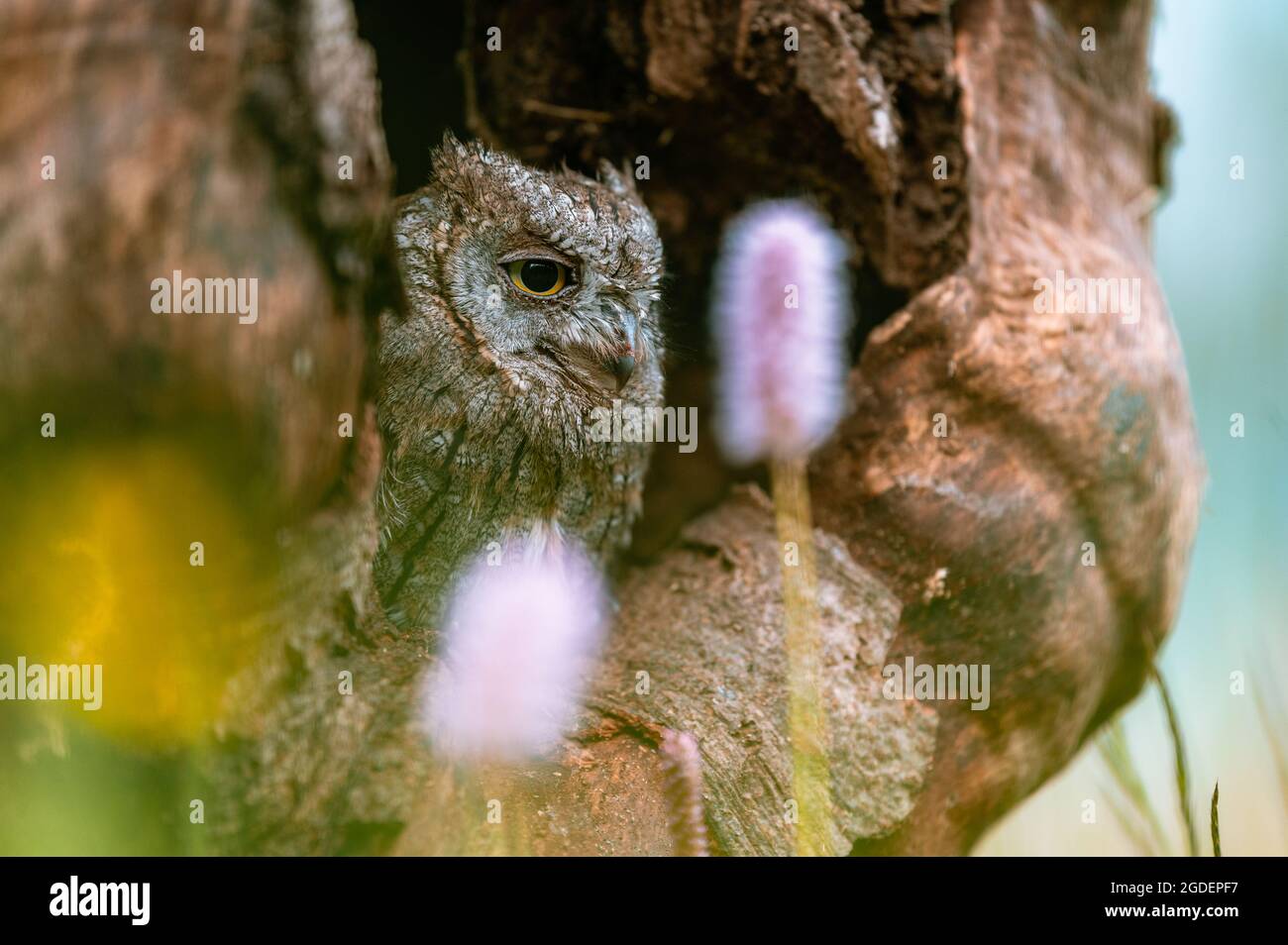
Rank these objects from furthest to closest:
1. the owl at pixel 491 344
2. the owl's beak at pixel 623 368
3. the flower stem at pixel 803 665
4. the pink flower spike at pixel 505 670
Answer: the owl's beak at pixel 623 368
the owl at pixel 491 344
the flower stem at pixel 803 665
the pink flower spike at pixel 505 670

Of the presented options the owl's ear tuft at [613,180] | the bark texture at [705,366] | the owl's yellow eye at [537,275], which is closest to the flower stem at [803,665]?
the bark texture at [705,366]

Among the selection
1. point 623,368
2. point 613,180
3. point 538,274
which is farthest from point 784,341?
point 613,180

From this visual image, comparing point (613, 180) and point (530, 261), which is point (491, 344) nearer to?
point (530, 261)

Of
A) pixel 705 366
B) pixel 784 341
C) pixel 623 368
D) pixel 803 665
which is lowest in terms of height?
pixel 803 665

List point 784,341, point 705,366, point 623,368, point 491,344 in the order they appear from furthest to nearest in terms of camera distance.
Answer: point 705,366 → point 623,368 → point 491,344 → point 784,341

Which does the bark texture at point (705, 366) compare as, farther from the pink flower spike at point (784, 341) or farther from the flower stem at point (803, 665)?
the pink flower spike at point (784, 341)
